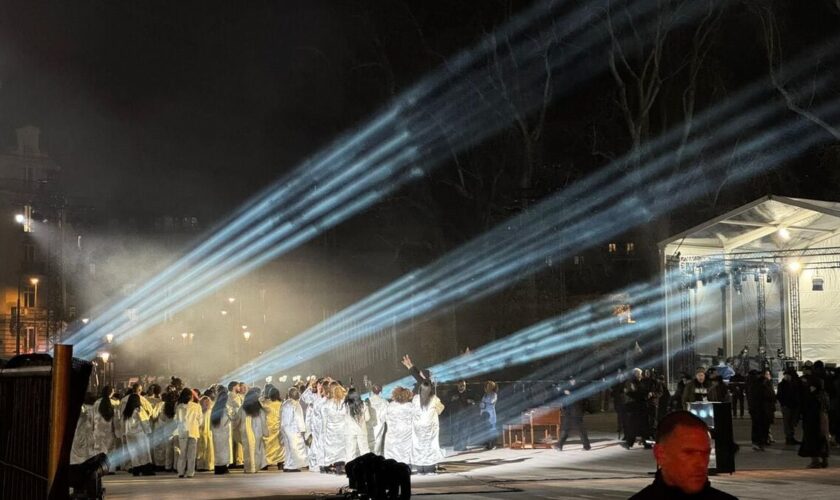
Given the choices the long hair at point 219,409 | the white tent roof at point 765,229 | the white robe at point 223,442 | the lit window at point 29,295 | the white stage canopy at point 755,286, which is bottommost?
the white robe at point 223,442

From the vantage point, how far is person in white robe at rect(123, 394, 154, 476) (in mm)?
18672

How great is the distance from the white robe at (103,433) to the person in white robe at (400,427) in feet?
18.5

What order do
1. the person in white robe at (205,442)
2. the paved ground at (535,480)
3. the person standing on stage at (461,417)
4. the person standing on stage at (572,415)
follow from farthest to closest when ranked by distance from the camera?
the person standing on stage at (461,417) → the person standing on stage at (572,415) → the person in white robe at (205,442) → the paved ground at (535,480)

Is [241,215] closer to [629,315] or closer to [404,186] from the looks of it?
[404,186]

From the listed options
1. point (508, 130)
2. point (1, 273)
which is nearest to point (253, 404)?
point (508, 130)

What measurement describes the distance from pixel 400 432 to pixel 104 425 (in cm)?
605

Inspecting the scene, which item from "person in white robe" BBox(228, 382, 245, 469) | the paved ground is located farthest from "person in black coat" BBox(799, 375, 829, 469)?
"person in white robe" BBox(228, 382, 245, 469)

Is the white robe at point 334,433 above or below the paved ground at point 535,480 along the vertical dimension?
above

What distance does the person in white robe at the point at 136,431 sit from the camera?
61.3ft

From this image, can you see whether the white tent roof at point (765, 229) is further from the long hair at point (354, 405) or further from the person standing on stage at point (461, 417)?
the long hair at point (354, 405)

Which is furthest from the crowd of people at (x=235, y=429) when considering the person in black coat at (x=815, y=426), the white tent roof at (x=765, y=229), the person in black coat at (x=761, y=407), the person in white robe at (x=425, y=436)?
the white tent roof at (x=765, y=229)

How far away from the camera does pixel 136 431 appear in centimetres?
1877

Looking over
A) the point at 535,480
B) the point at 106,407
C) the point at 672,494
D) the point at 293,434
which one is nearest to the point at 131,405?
the point at 106,407

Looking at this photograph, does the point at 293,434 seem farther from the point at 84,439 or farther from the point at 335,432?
the point at 84,439
